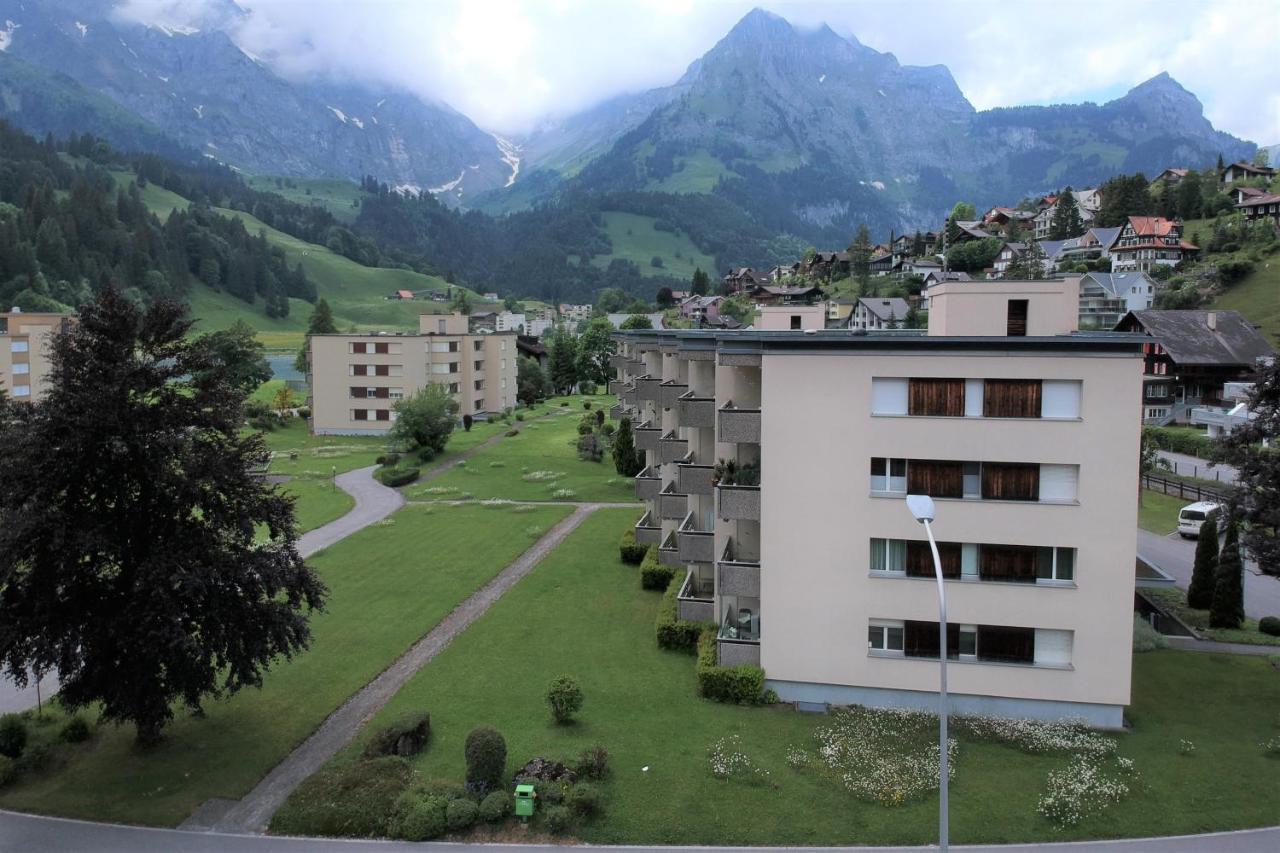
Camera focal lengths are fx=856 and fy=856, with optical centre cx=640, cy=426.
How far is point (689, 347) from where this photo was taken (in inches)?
1288

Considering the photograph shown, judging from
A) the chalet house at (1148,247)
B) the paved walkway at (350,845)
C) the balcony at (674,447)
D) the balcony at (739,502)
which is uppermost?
the chalet house at (1148,247)

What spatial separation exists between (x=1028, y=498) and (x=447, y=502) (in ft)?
134

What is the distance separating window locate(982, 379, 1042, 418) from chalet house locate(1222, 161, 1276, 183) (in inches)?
6470

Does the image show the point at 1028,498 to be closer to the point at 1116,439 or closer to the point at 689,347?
the point at 1116,439

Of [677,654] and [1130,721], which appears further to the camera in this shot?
[677,654]

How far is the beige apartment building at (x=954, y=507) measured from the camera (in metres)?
23.3

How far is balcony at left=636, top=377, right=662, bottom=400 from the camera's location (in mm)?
39344

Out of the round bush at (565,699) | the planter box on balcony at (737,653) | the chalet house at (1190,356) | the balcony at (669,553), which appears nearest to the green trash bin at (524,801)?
the round bush at (565,699)

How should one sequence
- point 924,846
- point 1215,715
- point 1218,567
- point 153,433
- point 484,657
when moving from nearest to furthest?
point 924,846 → point 153,433 → point 1215,715 → point 484,657 → point 1218,567

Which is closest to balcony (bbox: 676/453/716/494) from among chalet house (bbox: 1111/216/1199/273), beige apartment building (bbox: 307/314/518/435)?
beige apartment building (bbox: 307/314/518/435)

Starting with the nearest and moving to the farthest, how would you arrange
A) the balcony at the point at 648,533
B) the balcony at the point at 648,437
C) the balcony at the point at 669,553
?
the balcony at the point at 669,553 → the balcony at the point at 648,437 → the balcony at the point at 648,533

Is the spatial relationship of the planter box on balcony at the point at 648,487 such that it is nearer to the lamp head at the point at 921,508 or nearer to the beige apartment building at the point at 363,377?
the lamp head at the point at 921,508

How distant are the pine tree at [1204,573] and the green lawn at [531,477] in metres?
32.4

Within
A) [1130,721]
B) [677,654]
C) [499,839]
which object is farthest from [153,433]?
[1130,721]
